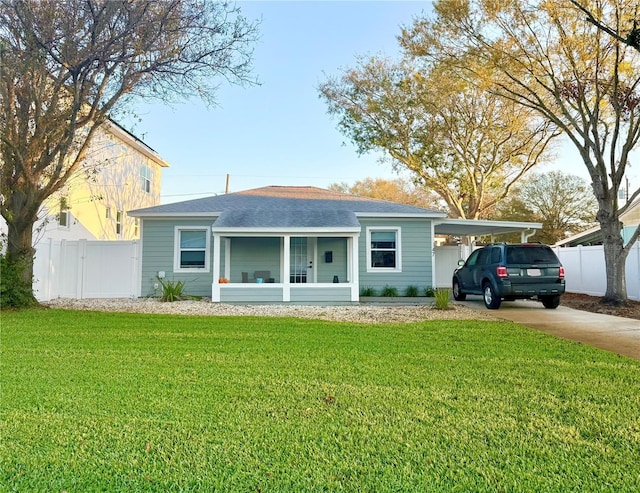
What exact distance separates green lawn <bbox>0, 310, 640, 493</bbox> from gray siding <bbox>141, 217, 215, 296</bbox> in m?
7.44

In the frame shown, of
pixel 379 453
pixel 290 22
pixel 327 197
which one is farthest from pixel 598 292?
pixel 379 453

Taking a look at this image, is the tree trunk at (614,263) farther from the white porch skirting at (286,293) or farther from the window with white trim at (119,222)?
the window with white trim at (119,222)

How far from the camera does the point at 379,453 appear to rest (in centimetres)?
265

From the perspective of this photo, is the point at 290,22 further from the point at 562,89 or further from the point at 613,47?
the point at 613,47

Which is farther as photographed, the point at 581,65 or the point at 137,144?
the point at 137,144

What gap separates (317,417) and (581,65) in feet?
40.8

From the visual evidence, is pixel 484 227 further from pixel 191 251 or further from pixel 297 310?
pixel 191 251

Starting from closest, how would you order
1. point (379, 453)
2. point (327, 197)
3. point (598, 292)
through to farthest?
point (379, 453) → point (598, 292) → point (327, 197)

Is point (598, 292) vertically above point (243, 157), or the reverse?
point (243, 157)

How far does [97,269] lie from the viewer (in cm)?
1316

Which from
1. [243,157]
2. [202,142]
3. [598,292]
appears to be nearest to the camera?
[598,292]

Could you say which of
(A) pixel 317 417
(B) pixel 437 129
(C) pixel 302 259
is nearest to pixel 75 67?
(C) pixel 302 259

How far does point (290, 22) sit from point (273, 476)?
1156 centimetres

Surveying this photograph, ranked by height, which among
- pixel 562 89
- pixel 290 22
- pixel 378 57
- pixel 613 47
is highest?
pixel 378 57
